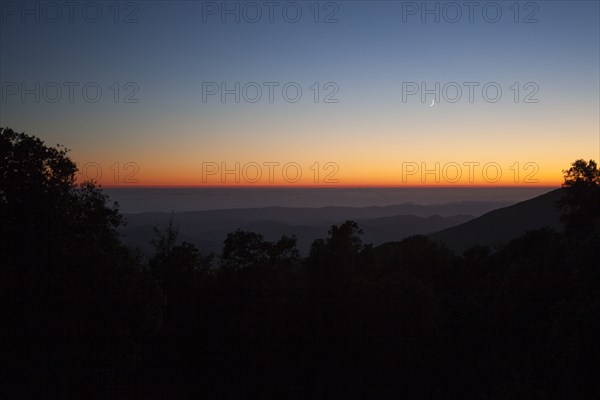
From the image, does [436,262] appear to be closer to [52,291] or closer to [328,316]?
[328,316]

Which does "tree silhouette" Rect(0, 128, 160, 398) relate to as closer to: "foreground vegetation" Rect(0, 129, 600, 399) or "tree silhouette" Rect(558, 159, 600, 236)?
"foreground vegetation" Rect(0, 129, 600, 399)

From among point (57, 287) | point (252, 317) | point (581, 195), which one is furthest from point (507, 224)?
point (57, 287)

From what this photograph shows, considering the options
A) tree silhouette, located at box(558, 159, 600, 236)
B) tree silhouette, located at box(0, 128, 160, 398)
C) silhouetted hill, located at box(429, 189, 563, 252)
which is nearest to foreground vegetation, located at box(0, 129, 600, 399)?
tree silhouette, located at box(0, 128, 160, 398)

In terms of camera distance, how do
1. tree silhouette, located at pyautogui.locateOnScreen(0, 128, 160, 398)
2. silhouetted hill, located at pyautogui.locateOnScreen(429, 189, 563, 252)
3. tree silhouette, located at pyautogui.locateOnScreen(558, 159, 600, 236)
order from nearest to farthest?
tree silhouette, located at pyautogui.locateOnScreen(0, 128, 160, 398), tree silhouette, located at pyautogui.locateOnScreen(558, 159, 600, 236), silhouetted hill, located at pyautogui.locateOnScreen(429, 189, 563, 252)

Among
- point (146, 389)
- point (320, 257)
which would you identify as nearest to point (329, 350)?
point (320, 257)

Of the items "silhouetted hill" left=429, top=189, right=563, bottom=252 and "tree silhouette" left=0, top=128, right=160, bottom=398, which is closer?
"tree silhouette" left=0, top=128, right=160, bottom=398

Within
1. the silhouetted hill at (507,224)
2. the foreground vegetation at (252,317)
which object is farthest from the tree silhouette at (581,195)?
the silhouetted hill at (507,224)
